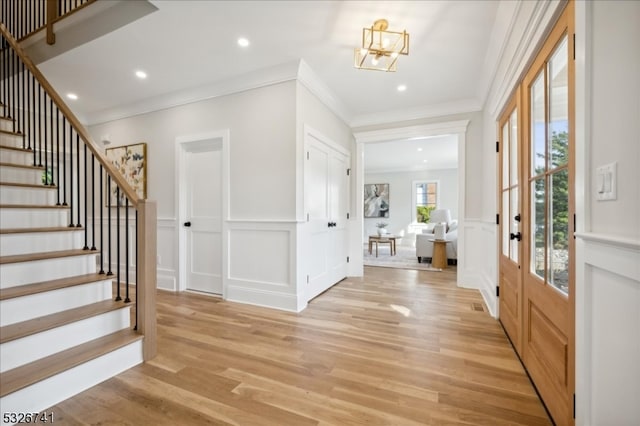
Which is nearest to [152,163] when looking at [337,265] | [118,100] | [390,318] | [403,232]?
[118,100]

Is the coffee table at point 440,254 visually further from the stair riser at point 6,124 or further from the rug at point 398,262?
the stair riser at point 6,124

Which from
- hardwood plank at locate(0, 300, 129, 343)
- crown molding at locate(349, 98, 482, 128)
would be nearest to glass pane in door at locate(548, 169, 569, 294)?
hardwood plank at locate(0, 300, 129, 343)

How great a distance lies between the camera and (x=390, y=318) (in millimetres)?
2734

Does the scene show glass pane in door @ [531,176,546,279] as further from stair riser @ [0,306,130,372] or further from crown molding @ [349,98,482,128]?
stair riser @ [0,306,130,372]

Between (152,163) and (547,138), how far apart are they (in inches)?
172

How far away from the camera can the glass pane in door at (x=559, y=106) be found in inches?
51.5

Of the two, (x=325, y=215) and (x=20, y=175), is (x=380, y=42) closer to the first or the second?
(x=325, y=215)

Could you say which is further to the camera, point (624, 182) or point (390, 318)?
point (390, 318)

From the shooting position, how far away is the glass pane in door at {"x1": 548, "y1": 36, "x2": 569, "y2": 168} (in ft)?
4.29

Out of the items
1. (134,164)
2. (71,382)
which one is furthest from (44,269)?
(134,164)

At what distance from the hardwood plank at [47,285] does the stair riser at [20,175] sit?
139 cm

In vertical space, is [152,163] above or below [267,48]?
below

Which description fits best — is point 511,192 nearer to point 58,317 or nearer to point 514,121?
point 514,121

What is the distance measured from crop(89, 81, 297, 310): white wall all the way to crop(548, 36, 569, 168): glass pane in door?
2145mm
